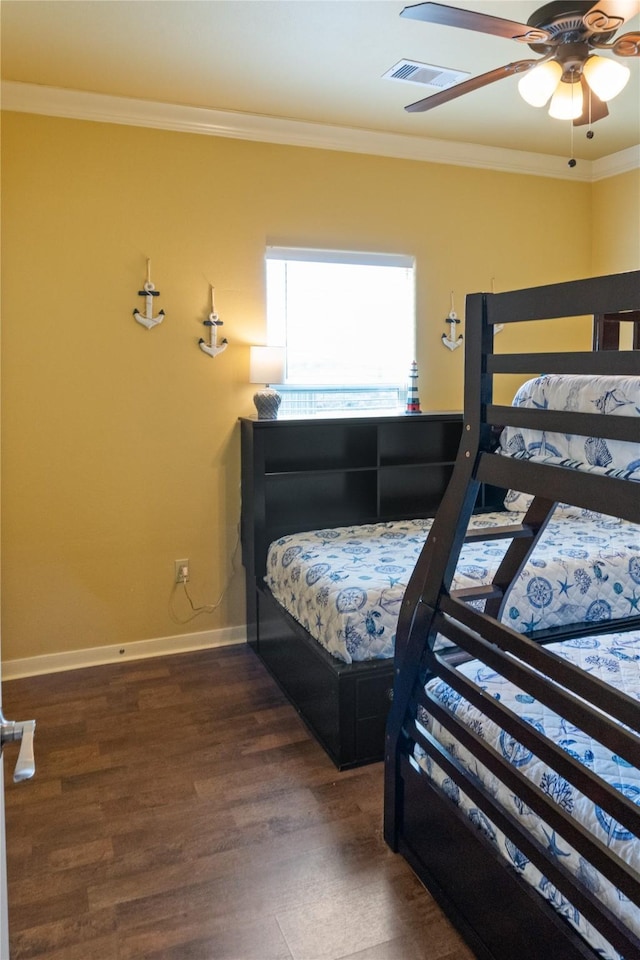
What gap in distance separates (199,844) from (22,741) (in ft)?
4.68

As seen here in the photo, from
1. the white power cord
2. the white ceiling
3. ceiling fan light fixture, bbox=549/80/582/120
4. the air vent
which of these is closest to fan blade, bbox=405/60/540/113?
ceiling fan light fixture, bbox=549/80/582/120

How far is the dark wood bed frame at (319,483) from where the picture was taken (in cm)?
335

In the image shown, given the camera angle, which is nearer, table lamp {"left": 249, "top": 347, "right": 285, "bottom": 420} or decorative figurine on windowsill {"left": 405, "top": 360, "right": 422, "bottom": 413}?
table lamp {"left": 249, "top": 347, "right": 285, "bottom": 420}

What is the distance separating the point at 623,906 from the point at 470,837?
451mm

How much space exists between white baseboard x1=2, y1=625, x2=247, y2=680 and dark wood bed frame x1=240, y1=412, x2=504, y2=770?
0.17 meters

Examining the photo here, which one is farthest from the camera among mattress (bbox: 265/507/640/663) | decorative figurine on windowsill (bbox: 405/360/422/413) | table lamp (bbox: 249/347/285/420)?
decorative figurine on windowsill (bbox: 405/360/422/413)

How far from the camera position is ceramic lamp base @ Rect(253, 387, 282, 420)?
3.44 meters

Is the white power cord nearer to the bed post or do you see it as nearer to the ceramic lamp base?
the ceramic lamp base

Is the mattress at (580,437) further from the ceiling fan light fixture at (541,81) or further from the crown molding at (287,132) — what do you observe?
the crown molding at (287,132)

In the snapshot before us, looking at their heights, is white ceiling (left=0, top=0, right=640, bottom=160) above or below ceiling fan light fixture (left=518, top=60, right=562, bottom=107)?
above

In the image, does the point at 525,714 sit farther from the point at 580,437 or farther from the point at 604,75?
the point at 604,75

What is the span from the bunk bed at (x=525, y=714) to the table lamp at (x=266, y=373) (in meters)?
1.76

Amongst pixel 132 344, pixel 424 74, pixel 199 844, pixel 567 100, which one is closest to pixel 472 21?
pixel 567 100

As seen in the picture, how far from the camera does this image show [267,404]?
3441 millimetres
